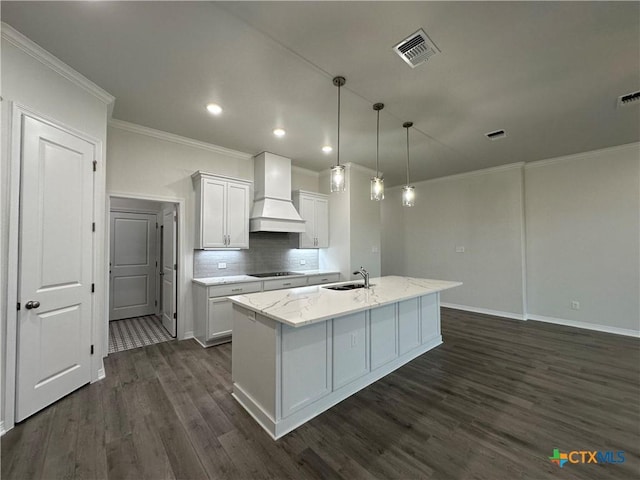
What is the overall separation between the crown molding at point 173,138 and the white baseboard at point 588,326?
6034 mm

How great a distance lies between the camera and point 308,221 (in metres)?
5.10

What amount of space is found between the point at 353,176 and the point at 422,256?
2.75m

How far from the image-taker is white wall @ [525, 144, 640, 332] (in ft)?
13.5

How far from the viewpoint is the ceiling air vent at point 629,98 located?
2748 mm

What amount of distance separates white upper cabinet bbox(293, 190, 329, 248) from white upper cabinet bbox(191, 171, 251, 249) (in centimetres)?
110

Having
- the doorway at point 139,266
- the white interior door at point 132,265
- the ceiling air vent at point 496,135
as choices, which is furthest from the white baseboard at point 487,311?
the white interior door at point 132,265

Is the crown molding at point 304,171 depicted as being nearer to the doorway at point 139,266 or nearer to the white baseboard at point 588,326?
the doorway at point 139,266

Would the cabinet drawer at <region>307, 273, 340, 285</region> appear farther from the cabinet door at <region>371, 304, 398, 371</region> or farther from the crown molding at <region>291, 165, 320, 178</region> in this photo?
the crown molding at <region>291, 165, 320, 178</region>

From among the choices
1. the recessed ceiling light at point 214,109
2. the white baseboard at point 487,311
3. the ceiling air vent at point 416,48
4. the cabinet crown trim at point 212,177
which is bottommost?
the white baseboard at point 487,311

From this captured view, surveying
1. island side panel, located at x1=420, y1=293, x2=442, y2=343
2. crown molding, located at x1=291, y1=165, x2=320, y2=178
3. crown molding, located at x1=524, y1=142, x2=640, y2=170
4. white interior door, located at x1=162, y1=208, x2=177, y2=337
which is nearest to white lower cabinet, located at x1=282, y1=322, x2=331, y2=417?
island side panel, located at x1=420, y1=293, x2=442, y2=343

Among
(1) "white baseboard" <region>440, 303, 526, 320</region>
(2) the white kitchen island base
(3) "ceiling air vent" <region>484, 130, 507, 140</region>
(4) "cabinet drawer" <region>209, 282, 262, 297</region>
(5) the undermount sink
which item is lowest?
(1) "white baseboard" <region>440, 303, 526, 320</region>

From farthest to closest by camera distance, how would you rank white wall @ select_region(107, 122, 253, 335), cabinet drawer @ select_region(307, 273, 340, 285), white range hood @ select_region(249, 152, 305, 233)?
1. cabinet drawer @ select_region(307, 273, 340, 285)
2. white range hood @ select_region(249, 152, 305, 233)
3. white wall @ select_region(107, 122, 253, 335)

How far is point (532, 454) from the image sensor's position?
1785 millimetres

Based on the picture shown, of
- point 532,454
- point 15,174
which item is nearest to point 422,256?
point 532,454
